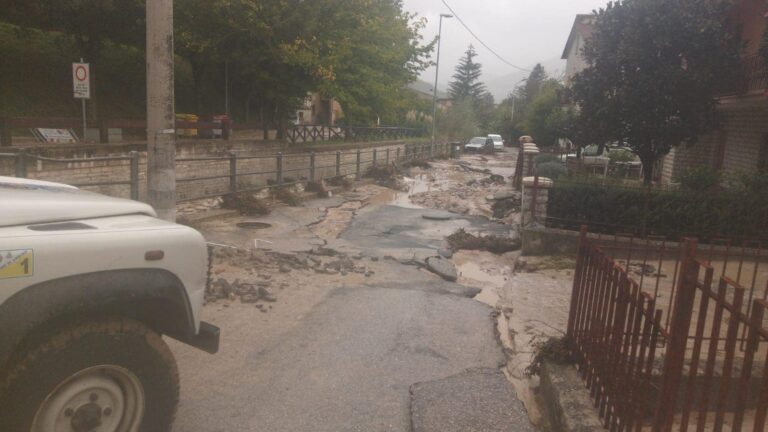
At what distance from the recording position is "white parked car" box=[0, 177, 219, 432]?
2621 millimetres

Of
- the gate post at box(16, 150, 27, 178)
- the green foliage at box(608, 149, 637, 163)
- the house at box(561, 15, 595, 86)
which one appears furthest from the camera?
the house at box(561, 15, 595, 86)

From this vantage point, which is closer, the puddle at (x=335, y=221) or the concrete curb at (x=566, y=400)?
the concrete curb at (x=566, y=400)

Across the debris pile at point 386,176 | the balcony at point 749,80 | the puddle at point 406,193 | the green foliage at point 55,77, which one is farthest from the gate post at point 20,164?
the debris pile at point 386,176

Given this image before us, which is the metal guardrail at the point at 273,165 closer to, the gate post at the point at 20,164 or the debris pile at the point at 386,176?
the gate post at the point at 20,164

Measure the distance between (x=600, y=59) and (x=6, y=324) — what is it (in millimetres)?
13698

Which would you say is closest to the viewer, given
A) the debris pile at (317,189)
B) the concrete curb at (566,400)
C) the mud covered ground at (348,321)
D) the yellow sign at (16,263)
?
the yellow sign at (16,263)

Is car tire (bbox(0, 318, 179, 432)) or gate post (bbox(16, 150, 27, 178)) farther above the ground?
gate post (bbox(16, 150, 27, 178))

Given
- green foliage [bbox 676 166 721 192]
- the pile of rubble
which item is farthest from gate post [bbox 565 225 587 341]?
green foliage [bbox 676 166 721 192]

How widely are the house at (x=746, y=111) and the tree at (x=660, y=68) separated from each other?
43 centimetres

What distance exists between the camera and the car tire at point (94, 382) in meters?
2.64

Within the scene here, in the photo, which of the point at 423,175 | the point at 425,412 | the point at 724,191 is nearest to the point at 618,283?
the point at 425,412

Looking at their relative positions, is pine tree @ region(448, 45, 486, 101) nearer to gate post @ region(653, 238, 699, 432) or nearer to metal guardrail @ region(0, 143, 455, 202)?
metal guardrail @ region(0, 143, 455, 202)

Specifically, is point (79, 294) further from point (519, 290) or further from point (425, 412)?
point (519, 290)

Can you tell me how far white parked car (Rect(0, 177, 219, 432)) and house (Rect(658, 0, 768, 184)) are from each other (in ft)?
37.8
